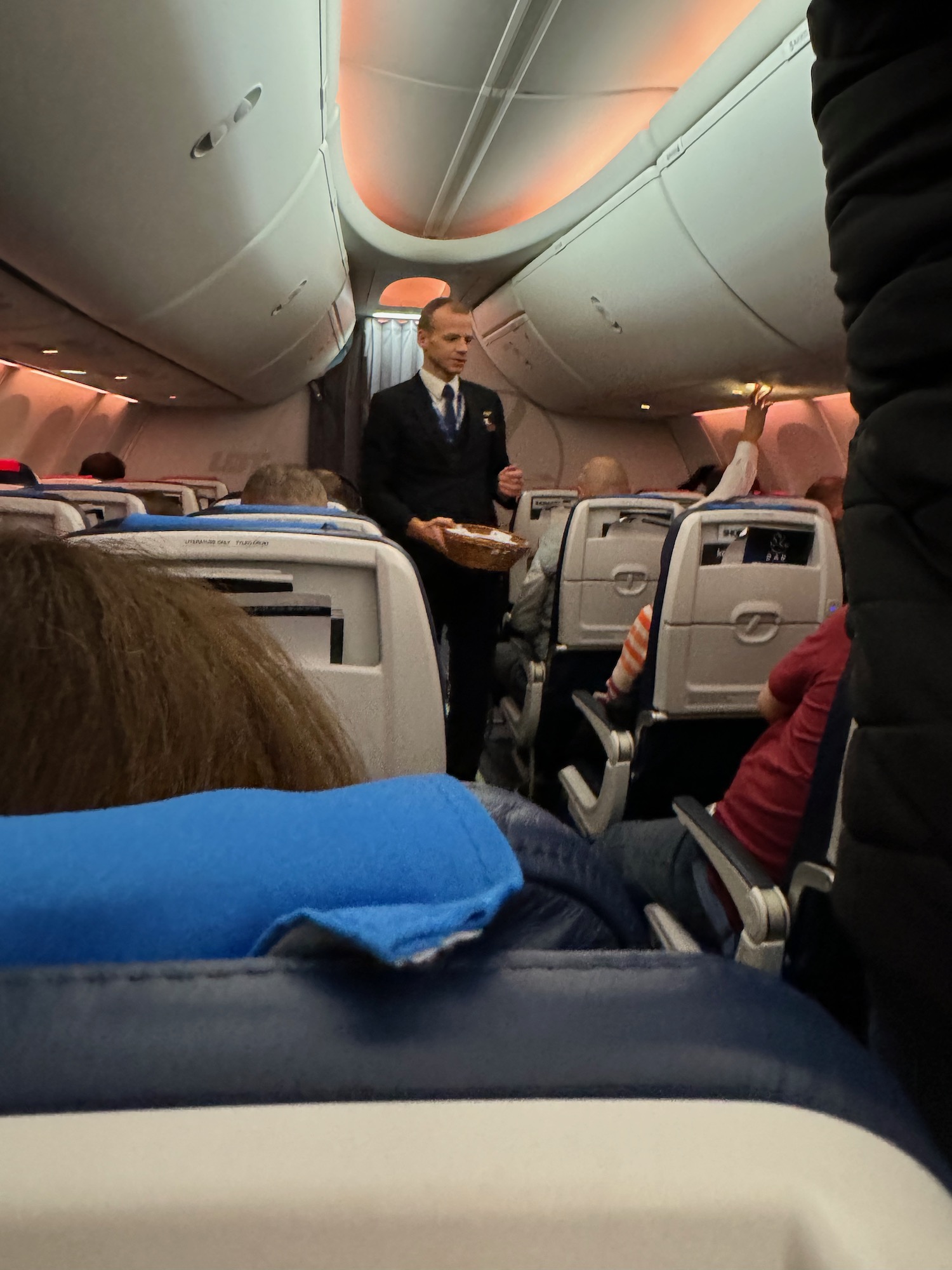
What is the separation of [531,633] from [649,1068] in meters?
3.81

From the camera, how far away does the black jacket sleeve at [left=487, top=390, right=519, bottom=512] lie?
360cm

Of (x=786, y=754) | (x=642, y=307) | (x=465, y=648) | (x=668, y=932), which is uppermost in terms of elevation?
(x=642, y=307)

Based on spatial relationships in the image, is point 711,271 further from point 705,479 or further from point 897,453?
point 897,453

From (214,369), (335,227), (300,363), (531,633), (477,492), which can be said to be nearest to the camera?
(477,492)

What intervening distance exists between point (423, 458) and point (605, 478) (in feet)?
4.99

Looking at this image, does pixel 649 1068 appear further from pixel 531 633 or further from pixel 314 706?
pixel 531 633

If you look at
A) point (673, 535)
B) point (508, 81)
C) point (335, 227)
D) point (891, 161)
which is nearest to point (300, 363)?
point (335, 227)

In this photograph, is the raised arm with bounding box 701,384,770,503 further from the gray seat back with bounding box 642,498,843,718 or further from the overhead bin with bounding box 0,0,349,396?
the overhead bin with bounding box 0,0,349,396

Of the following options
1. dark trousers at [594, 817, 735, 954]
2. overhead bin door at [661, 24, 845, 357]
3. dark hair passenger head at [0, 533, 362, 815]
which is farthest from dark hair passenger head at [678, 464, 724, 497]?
dark hair passenger head at [0, 533, 362, 815]

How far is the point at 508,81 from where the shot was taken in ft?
14.3

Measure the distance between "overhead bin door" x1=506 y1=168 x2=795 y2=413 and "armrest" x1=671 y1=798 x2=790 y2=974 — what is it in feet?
13.7

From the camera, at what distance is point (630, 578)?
3.44 m

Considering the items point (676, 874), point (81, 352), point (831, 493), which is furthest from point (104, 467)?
point (676, 874)

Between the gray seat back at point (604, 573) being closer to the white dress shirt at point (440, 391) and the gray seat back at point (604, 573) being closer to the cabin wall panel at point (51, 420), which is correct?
the white dress shirt at point (440, 391)
